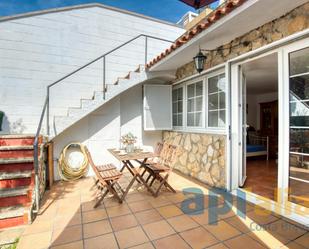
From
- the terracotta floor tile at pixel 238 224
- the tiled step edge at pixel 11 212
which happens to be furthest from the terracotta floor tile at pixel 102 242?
the terracotta floor tile at pixel 238 224

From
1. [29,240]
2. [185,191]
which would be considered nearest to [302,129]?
[185,191]

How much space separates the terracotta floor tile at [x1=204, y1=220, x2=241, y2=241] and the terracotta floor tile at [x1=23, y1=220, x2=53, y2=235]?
6.81 feet

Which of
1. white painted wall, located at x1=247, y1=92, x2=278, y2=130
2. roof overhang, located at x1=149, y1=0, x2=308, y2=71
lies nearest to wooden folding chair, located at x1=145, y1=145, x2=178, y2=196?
roof overhang, located at x1=149, y1=0, x2=308, y2=71

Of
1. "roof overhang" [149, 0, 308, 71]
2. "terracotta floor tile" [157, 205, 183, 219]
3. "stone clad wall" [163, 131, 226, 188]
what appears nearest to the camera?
"roof overhang" [149, 0, 308, 71]

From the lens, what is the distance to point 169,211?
9.80 feet

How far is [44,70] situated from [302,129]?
5.19m

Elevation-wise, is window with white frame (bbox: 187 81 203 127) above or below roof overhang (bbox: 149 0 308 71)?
below

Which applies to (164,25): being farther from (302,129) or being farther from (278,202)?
(278,202)

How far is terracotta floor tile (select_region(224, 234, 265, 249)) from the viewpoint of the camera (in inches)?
83.8

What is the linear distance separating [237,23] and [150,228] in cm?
311

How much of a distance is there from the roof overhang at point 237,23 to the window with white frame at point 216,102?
2.29 ft

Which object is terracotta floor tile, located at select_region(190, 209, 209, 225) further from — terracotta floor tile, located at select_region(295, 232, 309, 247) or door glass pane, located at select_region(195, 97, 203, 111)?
door glass pane, located at select_region(195, 97, 203, 111)

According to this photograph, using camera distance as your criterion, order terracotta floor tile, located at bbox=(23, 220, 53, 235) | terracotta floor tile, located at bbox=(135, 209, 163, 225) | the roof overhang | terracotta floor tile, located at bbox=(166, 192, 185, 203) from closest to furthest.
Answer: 1. the roof overhang
2. terracotta floor tile, located at bbox=(23, 220, 53, 235)
3. terracotta floor tile, located at bbox=(135, 209, 163, 225)
4. terracotta floor tile, located at bbox=(166, 192, 185, 203)

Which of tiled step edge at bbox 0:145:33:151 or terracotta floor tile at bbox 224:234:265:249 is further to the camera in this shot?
tiled step edge at bbox 0:145:33:151
